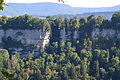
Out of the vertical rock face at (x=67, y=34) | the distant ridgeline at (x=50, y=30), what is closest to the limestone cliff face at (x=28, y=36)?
the distant ridgeline at (x=50, y=30)

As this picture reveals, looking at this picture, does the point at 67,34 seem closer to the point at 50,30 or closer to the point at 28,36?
the point at 50,30

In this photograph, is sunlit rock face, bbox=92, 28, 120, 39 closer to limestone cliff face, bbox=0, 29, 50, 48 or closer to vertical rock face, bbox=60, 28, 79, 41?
vertical rock face, bbox=60, 28, 79, 41

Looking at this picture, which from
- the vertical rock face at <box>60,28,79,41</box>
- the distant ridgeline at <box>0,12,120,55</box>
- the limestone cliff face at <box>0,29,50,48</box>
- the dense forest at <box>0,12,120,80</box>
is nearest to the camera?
the dense forest at <box>0,12,120,80</box>

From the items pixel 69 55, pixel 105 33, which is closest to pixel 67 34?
pixel 105 33

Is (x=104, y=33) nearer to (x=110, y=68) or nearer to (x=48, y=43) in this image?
(x=48, y=43)

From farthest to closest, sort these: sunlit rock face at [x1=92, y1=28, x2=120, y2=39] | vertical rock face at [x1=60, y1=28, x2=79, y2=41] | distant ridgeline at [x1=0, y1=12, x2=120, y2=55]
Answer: vertical rock face at [x1=60, y1=28, x2=79, y2=41] → distant ridgeline at [x1=0, y1=12, x2=120, y2=55] → sunlit rock face at [x1=92, y1=28, x2=120, y2=39]

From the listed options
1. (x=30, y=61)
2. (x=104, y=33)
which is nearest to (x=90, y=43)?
(x=104, y=33)

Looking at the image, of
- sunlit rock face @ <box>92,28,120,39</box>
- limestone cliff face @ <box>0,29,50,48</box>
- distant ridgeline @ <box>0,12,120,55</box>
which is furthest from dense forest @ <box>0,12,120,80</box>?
limestone cliff face @ <box>0,29,50,48</box>
